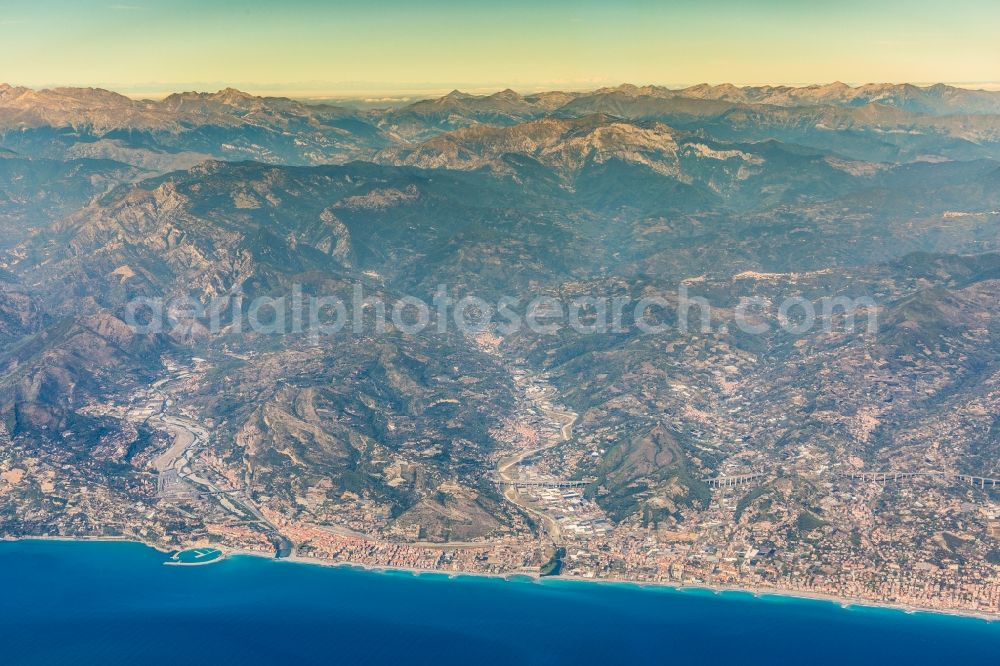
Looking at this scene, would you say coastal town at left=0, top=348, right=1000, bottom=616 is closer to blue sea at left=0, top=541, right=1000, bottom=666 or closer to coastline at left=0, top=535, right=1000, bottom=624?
coastline at left=0, top=535, right=1000, bottom=624

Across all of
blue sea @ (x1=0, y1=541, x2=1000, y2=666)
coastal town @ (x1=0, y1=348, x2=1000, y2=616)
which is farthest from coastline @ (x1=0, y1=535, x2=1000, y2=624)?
blue sea @ (x1=0, y1=541, x2=1000, y2=666)

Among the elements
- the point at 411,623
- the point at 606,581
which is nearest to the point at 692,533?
the point at 606,581

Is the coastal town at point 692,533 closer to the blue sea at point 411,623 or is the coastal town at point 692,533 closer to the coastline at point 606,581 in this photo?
the coastline at point 606,581

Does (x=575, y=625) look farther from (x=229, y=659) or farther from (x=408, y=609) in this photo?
(x=229, y=659)

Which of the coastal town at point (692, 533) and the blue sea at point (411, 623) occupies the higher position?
the coastal town at point (692, 533)

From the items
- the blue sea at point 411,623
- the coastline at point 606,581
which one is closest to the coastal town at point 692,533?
the coastline at point 606,581
